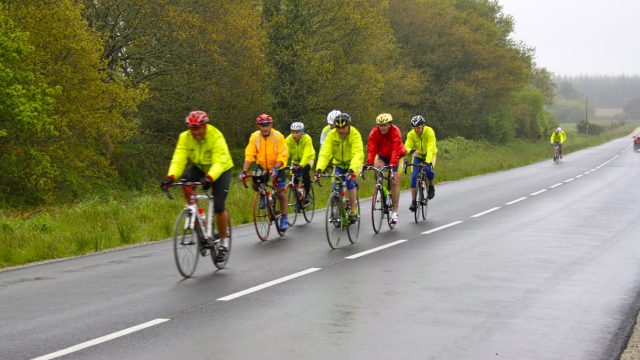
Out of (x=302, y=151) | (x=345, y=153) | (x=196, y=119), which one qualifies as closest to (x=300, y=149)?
(x=302, y=151)

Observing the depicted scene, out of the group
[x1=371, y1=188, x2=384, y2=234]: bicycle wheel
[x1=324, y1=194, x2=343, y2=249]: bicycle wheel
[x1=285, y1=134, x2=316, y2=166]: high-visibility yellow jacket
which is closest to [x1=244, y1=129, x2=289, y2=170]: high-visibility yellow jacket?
[x1=324, y1=194, x2=343, y2=249]: bicycle wheel

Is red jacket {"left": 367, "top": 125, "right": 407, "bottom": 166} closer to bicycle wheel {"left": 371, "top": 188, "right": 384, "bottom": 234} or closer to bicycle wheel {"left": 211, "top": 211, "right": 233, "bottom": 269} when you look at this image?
bicycle wheel {"left": 371, "top": 188, "right": 384, "bottom": 234}

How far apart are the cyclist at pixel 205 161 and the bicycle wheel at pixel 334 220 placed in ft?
6.77

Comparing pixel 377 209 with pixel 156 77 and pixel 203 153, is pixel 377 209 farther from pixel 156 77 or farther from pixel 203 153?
pixel 156 77

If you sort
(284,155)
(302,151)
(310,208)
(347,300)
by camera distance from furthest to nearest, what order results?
(310,208), (302,151), (284,155), (347,300)

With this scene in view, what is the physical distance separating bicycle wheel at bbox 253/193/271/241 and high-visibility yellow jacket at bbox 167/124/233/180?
2.91 metres

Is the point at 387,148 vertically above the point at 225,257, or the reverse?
the point at 387,148

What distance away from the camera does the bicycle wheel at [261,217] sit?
39.4 feet

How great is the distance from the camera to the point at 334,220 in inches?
434

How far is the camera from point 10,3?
24734mm

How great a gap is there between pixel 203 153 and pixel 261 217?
3.27 m

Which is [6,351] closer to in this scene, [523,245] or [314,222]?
[523,245]

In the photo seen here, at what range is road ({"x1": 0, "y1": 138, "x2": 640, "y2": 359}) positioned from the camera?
229 inches

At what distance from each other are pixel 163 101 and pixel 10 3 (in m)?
8.78
